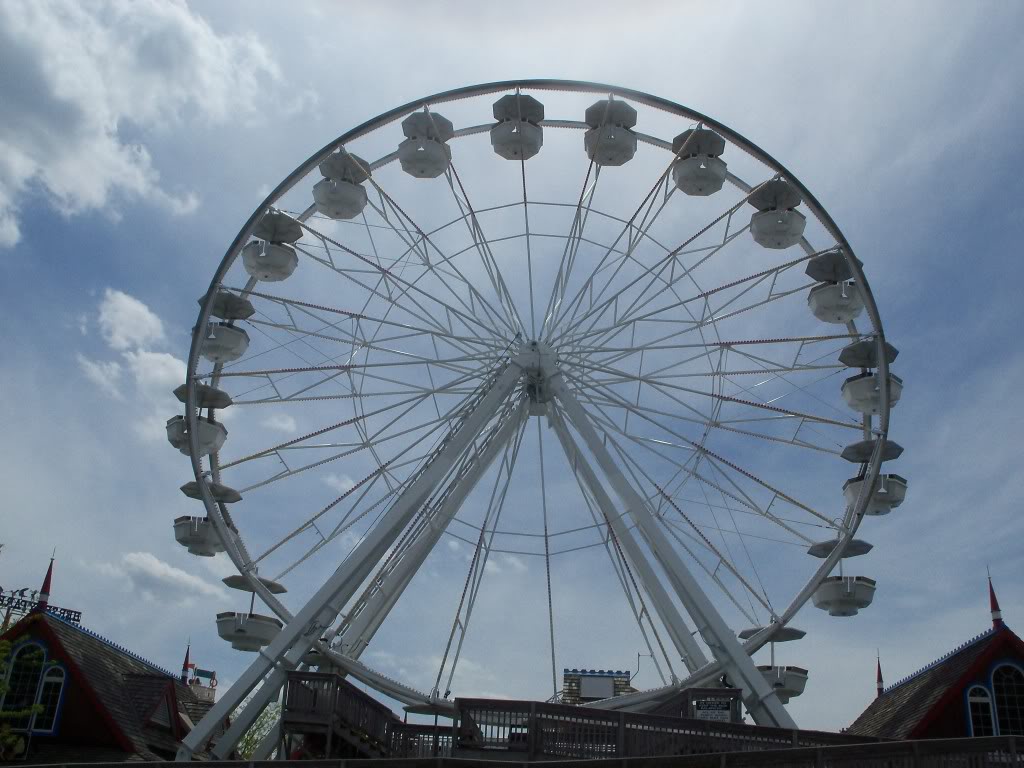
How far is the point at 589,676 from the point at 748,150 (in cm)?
1264

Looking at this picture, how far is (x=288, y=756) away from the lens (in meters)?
19.6

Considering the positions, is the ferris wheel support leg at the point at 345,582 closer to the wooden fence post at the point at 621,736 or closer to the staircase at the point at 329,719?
the staircase at the point at 329,719

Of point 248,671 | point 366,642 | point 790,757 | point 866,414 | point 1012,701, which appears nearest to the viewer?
point 790,757

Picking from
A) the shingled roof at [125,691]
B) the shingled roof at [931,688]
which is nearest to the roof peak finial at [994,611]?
the shingled roof at [931,688]

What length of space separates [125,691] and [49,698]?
2.33m

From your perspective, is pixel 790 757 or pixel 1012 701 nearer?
pixel 790 757

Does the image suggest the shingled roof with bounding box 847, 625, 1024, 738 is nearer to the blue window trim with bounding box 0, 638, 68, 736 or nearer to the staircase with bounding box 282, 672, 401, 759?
the staircase with bounding box 282, 672, 401, 759

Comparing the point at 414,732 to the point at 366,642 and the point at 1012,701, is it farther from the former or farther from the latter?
the point at 1012,701

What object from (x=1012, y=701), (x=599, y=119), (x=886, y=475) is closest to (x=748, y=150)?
(x=599, y=119)

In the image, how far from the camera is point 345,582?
20359mm

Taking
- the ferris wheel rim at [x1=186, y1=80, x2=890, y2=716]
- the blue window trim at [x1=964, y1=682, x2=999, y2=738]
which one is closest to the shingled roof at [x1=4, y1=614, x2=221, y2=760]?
the ferris wheel rim at [x1=186, y1=80, x2=890, y2=716]

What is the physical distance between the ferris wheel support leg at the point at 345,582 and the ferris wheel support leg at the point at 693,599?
1952 mm

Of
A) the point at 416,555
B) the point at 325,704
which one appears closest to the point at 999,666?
the point at 416,555

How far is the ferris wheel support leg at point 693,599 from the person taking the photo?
63.5 feet
